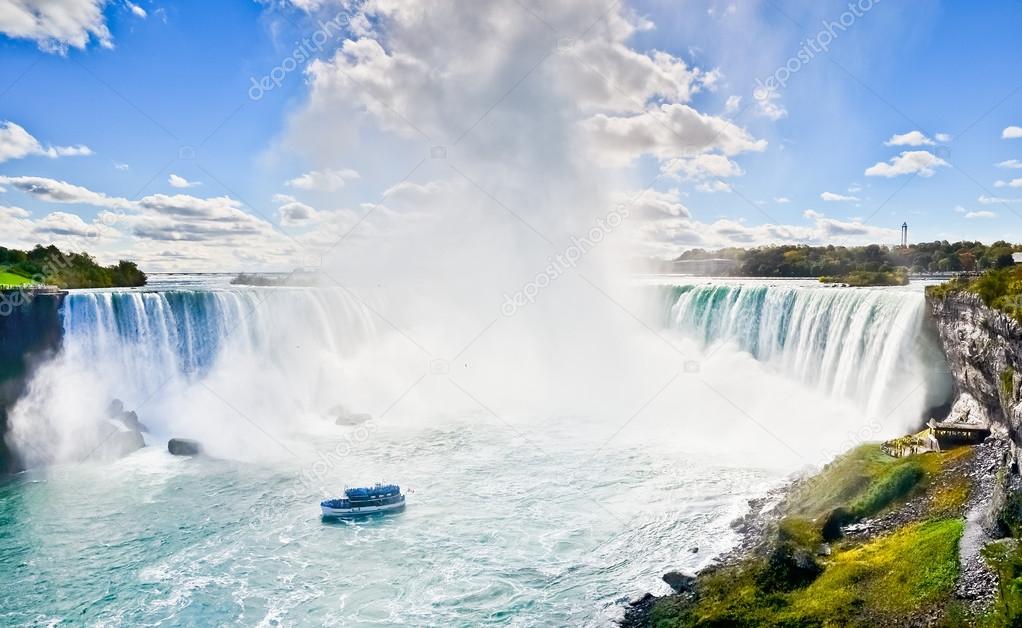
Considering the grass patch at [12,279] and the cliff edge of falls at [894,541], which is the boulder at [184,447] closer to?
the cliff edge of falls at [894,541]

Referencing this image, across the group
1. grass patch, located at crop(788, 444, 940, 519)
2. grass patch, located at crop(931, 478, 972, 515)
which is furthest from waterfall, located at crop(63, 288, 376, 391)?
grass patch, located at crop(931, 478, 972, 515)

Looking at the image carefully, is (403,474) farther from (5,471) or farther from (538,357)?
(538,357)

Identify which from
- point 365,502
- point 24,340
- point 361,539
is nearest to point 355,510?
point 365,502

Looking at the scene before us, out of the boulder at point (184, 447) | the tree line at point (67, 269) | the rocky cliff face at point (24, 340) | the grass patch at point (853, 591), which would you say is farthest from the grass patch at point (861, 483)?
the tree line at point (67, 269)

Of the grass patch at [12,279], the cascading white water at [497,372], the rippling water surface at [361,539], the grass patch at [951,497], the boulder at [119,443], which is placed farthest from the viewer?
the grass patch at [12,279]

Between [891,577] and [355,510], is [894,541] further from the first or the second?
[355,510]

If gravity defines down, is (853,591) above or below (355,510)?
below
